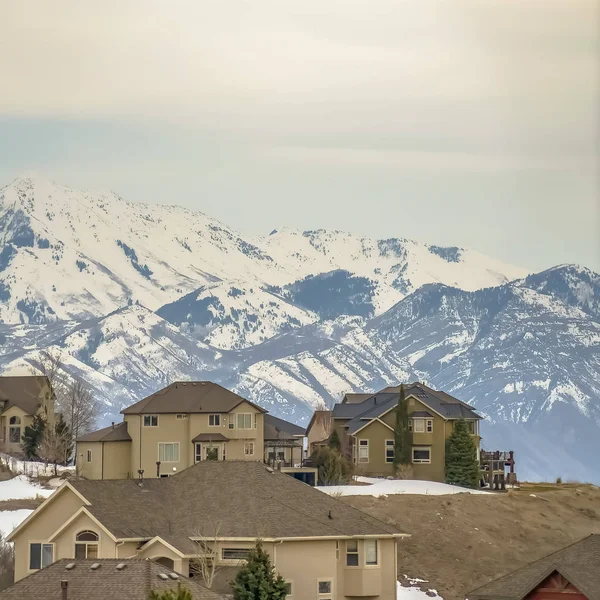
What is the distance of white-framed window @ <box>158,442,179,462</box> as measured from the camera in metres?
134

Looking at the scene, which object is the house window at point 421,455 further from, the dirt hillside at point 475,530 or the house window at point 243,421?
the house window at point 243,421

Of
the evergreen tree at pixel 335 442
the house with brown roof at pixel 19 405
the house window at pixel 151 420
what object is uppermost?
the house with brown roof at pixel 19 405

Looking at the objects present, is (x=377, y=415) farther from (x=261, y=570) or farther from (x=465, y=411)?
(x=261, y=570)

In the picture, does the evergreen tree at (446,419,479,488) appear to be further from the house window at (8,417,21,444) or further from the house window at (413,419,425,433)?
the house window at (8,417,21,444)

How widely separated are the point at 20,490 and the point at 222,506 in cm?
4210

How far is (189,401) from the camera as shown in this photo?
13900 cm

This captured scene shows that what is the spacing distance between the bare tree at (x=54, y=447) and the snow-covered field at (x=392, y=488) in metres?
20.8

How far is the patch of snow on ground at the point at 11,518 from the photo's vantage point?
350 feet

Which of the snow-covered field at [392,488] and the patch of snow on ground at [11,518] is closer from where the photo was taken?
the patch of snow on ground at [11,518]

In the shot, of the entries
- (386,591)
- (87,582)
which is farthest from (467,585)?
(87,582)

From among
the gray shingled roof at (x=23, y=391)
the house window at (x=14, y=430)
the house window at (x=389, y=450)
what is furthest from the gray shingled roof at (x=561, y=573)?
the gray shingled roof at (x=23, y=391)

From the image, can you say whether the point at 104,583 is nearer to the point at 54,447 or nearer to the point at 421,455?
Result: the point at 54,447

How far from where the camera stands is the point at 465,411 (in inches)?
5817

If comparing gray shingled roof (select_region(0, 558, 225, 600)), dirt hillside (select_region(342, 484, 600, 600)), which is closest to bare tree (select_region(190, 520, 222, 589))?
gray shingled roof (select_region(0, 558, 225, 600))
